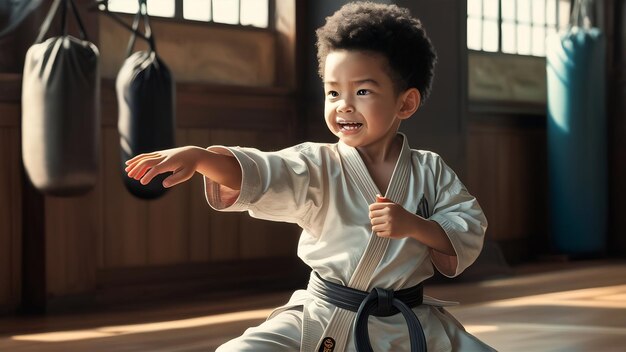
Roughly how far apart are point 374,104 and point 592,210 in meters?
5.00

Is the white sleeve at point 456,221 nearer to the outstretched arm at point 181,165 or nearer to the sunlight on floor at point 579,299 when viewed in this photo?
the outstretched arm at point 181,165

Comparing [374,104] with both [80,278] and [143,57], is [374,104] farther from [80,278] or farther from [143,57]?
[80,278]

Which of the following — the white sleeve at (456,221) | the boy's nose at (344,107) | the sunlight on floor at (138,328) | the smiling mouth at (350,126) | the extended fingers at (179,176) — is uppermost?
the boy's nose at (344,107)

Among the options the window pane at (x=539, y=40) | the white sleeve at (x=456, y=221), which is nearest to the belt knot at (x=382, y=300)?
the white sleeve at (x=456, y=221)

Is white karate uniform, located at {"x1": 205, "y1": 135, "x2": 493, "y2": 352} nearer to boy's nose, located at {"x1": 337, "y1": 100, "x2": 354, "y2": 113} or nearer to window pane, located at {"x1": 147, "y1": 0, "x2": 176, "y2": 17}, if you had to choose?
boy's nose, located at {"x1": 337, "y1": 100, "x2": 354, "y2": 113}

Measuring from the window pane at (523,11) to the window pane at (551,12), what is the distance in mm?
218

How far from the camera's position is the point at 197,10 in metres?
4.95

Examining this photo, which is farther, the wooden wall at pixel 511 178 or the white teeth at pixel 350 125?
the wooden wall at pixel 511 178

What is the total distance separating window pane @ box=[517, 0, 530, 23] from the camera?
6.85m

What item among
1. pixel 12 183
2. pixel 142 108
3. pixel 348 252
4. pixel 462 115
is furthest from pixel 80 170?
pixel 462 115

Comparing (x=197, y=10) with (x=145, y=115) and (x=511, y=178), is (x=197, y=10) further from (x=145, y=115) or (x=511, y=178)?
(x=511, y=178)

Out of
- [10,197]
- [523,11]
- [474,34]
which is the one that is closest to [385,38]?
[10,197]

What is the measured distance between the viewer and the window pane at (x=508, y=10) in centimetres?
Answer: 673

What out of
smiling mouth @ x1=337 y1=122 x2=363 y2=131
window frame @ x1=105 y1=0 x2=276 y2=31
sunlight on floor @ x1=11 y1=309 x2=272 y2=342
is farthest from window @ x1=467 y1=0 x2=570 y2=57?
smiling mouth @ x1=337 y1=122 x2=363 y2=131
